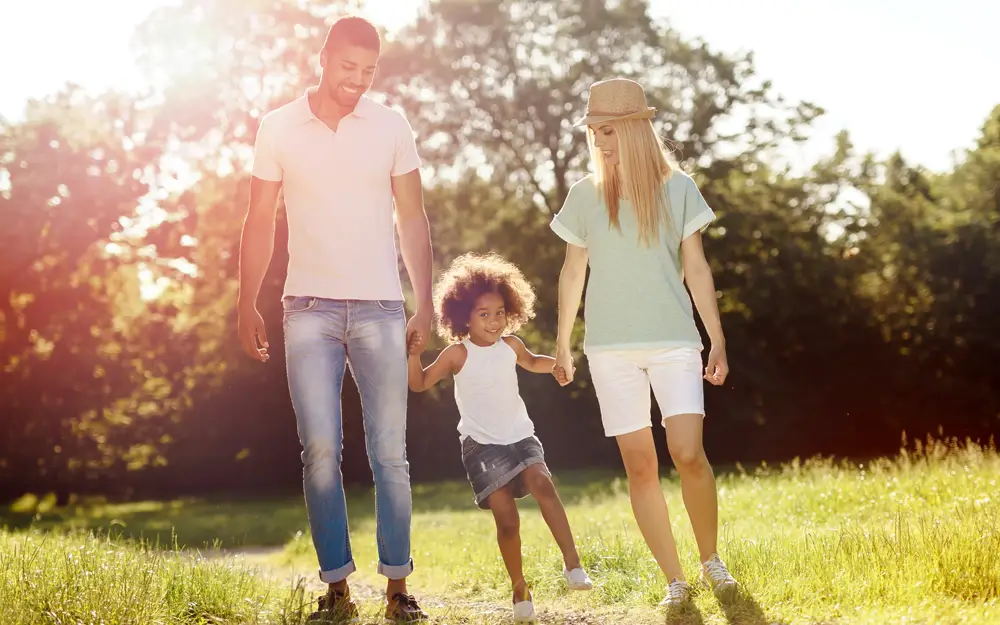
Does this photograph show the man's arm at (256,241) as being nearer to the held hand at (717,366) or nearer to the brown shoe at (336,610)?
the brown shoe at (336,610)

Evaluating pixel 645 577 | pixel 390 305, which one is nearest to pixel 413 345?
pixel 390 305

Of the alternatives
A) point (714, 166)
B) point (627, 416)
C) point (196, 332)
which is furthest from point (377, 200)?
point (714, 166)

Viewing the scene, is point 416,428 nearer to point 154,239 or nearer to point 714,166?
point 154,239

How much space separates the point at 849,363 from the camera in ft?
79.1

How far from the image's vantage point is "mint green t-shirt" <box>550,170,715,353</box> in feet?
17.2

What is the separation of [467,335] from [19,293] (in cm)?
1487

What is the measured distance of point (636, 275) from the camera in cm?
532

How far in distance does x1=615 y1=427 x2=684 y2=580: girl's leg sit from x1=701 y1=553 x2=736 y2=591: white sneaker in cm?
14

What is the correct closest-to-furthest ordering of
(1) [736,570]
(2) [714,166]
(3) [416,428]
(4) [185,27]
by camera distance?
(1) [736,570] → (3) [416,428] → (4) [185,27] → (2) [714,166]

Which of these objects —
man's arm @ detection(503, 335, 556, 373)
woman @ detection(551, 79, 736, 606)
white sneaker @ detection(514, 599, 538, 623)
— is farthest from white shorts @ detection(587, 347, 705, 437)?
white sneaker @ detection(514, 599, 538, 623)

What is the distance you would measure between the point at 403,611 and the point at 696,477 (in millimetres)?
1470

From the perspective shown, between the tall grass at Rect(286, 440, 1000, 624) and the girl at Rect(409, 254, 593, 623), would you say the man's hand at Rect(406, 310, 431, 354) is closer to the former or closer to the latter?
the girl at Rect(409, 254, 593, 623)

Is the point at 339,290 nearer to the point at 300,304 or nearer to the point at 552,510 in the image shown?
the point at 300,304

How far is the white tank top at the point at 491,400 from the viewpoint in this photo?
18.4 feet
